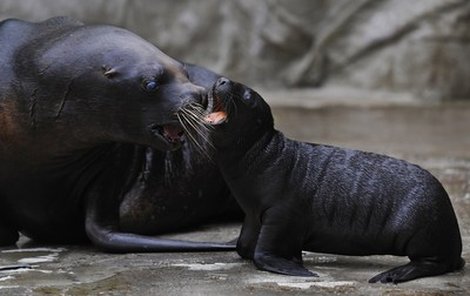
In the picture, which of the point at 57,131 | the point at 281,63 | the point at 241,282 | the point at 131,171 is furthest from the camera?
the point at 281,63

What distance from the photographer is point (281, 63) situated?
45.3ft

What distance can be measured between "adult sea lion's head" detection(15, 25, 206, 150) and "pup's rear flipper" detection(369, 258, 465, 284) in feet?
3.54

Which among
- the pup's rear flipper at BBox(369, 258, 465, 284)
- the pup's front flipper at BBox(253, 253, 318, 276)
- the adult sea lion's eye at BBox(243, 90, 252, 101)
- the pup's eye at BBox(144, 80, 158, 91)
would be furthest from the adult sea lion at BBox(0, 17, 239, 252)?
the pup's rear flipper at BBox(369, 258, 465, 284)

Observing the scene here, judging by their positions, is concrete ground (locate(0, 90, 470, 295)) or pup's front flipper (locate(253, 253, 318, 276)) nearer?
concrete ground (locate(0, 90, 470, 295))

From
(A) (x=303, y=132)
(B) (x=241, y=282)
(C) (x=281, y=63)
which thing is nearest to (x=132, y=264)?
(B) (x=241, y=282)

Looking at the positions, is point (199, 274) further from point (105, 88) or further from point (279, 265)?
point (105, 88)

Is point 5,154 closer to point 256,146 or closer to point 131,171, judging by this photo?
point 131,171

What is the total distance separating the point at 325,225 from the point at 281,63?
9258 mm

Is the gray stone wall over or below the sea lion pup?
over

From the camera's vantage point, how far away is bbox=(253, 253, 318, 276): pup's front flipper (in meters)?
4.54

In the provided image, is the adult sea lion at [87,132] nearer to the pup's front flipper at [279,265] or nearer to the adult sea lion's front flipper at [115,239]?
the adult sea lion's front flipper at [115,239]

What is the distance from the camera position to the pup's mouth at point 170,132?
4996 mm

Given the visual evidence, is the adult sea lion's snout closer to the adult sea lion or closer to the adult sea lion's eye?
the adult sea lion's eye

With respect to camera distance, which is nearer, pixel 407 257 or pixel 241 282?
pixel 241 282
